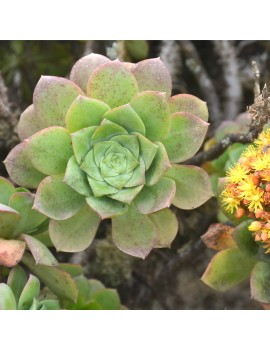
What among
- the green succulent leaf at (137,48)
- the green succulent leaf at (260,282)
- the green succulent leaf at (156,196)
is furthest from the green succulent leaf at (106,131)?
the green succulent leaf at (137,48)

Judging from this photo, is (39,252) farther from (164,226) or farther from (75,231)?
(164,226)

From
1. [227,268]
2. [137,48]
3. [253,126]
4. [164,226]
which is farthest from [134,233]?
[137,48]

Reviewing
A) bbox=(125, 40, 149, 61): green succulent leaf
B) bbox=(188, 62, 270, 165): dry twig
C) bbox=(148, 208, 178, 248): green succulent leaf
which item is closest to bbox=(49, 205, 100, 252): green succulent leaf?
bbox=(148, 208, 178, 248): green succulent leaf

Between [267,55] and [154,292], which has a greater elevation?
[267,55]

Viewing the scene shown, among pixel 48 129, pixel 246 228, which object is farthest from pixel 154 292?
pixel 48 129

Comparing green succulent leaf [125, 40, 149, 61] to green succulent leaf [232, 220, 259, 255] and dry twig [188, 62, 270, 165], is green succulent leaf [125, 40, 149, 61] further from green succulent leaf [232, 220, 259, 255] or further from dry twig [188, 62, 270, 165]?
green succulent leaf [232, 220, 259, 255]

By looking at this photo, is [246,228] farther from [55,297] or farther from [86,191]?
[55,297]

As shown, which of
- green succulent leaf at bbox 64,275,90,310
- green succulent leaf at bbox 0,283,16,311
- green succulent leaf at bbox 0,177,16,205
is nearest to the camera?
green succulent leaf at bbox 0,283,16,311
